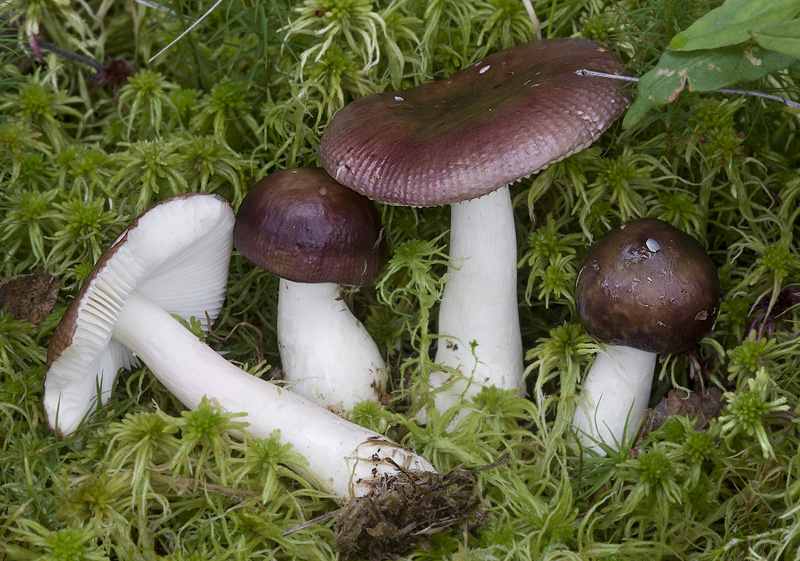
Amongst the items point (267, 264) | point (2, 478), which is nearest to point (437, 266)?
point (267, 264)

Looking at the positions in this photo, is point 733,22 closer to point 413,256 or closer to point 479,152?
point 479,152

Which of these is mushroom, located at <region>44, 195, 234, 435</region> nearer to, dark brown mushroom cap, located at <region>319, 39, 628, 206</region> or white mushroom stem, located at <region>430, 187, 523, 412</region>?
dark brown mushroom cap, located at <region>319, 39, 628, 206</region>

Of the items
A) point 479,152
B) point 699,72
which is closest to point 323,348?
point 479,152

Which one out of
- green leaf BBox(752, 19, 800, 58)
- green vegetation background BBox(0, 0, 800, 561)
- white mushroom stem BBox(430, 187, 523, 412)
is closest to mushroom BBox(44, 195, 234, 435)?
green vegetation background BBox(0, 0, 800, 561)

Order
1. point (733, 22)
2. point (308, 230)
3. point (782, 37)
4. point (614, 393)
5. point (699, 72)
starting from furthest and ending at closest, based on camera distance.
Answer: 1. point (614, 393)
2. point (308, 230)
3. point (699, 72)
4. point (733, 22)
5. point (782, 37)

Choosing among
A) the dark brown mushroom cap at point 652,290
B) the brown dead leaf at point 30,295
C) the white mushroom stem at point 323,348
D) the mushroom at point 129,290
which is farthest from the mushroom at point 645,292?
the brown dead leaf at point 30,295

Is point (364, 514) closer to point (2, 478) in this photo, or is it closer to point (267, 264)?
point (267, 264)
